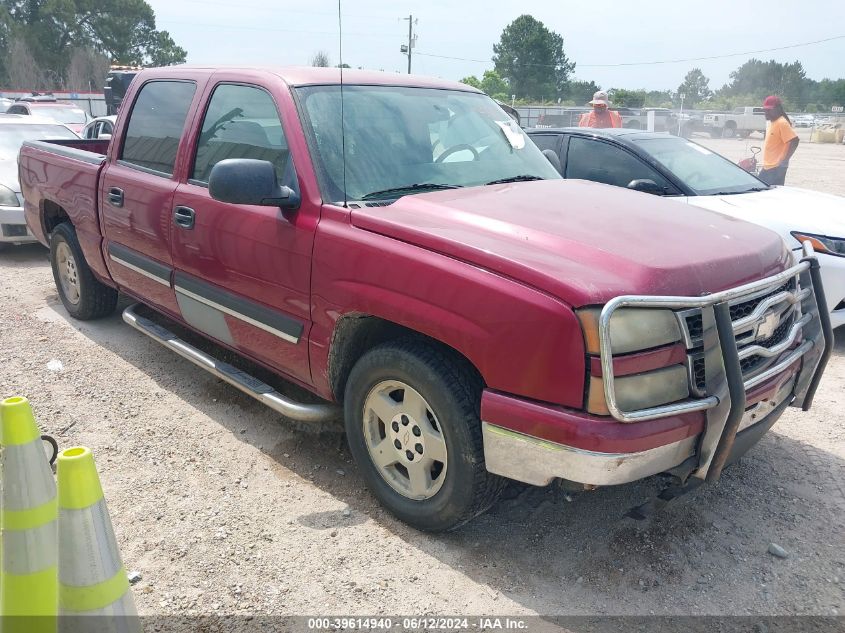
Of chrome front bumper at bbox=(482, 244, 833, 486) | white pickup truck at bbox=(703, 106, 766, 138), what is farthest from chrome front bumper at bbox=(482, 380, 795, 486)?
white pickup truck at bbox=(703, 106, 766, 138)

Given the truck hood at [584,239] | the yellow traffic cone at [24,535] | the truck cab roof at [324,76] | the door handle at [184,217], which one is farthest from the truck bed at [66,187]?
the yellow traffic cone at [24,535]

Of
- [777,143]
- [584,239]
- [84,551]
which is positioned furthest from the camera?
[777,143]

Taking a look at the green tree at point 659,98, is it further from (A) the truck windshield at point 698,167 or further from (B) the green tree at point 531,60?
(A) the truck windshield at point 698,167

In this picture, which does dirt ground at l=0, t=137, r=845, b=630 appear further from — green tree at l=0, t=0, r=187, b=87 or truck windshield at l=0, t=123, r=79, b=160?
green tree at l=0, t=0, r=187, b=87

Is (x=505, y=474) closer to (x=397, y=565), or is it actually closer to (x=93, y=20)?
(x=397, y=565)

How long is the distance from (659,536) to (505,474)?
95cm

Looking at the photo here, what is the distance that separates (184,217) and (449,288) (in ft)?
6.37

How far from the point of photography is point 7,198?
7898mm

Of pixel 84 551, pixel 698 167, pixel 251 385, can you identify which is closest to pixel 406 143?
pixel 251 385

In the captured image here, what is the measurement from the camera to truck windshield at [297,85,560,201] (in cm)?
329

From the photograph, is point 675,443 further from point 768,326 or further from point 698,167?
point 698,167

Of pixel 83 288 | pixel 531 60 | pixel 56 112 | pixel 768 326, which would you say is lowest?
pixel 83 288

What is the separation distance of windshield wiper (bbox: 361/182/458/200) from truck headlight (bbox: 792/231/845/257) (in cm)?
323

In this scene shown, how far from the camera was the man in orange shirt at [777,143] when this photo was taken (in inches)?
352
